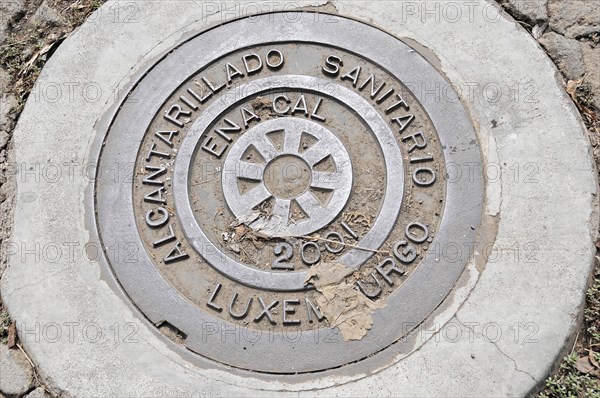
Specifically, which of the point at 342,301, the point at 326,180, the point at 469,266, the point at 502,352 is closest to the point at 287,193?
the point at 326,180

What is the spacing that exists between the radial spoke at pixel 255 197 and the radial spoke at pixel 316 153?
0.24m

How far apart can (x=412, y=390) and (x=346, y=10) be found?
181cm

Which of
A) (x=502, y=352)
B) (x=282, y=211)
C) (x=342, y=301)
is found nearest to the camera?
(x=502, y=352)

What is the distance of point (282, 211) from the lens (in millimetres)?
2844

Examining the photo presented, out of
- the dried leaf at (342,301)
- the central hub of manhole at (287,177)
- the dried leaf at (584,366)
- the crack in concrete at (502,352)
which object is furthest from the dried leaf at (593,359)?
the central hub of manhole at (287,177)

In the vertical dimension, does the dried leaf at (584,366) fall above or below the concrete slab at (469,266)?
below

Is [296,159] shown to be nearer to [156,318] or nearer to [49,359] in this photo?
[156,318]

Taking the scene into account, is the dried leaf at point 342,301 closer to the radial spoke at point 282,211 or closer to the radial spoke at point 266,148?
the radial spoke at point 282,211

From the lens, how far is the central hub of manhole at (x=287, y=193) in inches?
105

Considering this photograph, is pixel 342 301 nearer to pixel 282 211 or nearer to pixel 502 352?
pixel 282 211

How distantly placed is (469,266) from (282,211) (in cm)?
82

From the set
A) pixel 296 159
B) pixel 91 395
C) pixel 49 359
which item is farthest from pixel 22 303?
pixel 296 159

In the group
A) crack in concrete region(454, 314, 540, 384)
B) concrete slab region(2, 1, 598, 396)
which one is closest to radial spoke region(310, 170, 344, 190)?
concrete slab region(2, 1, 598, 396)

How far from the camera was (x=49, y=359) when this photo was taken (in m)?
2.60
